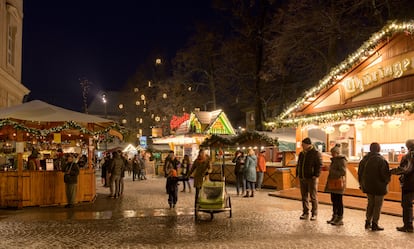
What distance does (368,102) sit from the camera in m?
15.6

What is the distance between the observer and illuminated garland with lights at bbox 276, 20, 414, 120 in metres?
14.2

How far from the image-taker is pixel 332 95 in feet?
56.8

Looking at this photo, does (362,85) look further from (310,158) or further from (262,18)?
(262,18)

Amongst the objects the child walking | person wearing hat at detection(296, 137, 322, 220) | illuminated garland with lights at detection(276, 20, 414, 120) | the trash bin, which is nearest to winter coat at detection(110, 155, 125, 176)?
the child walking

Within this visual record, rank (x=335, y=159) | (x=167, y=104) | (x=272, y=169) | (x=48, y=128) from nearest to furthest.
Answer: (x=335, y=159), (x=48, y=128), (x=272, y=169), (x=167, y=104)

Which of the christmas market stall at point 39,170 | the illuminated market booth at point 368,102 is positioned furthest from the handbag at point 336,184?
the christmas market stall at point 39,170

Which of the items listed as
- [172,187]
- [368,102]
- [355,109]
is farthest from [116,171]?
[368,102]

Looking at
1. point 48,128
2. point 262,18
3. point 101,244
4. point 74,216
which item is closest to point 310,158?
point 101,244

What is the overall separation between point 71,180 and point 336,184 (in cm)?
795

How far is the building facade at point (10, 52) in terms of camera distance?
25703mm

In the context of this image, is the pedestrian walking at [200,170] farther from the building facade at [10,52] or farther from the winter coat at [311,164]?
the building facade at [10,52]

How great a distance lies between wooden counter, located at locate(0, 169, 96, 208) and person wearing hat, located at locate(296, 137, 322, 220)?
7.51m

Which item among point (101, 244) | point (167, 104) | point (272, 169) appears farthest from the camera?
point (167, 104)

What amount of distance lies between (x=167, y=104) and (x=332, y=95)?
2683 centimetres
